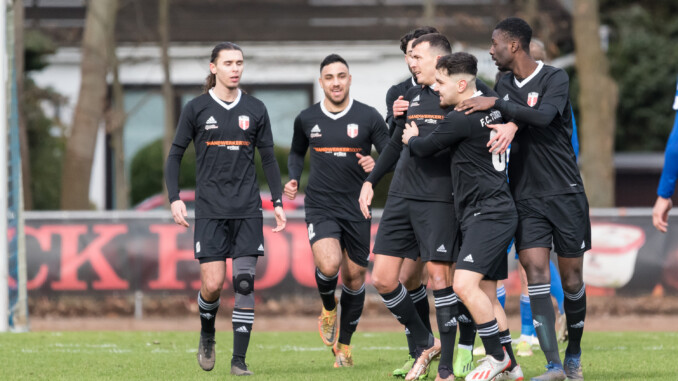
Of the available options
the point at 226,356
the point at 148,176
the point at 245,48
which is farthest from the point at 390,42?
the point at 226,356

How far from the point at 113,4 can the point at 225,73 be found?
12.1 meters

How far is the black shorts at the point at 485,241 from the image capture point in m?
7.43

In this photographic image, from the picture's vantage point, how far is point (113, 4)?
2020 centimetres

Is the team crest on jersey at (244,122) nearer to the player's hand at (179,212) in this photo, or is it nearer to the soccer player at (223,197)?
the soccer player at (223,197)

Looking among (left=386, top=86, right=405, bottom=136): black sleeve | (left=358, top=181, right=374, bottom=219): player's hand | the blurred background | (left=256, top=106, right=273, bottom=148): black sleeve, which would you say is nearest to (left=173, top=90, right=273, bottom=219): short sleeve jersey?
(left=256, top=106, right=273, bottom=148): black sleeve

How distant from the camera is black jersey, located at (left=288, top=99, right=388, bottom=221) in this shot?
31.7 ft

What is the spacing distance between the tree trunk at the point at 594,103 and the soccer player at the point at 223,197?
1231 cm

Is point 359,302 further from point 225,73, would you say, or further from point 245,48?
point 245,48

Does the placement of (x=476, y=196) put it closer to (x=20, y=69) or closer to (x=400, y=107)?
(x=400, y=107)

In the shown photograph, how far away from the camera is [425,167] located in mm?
8117

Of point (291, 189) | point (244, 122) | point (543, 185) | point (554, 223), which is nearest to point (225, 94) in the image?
point (244, 122)

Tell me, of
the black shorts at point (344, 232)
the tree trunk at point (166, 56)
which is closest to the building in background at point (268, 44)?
the tree trunk at point (166, 56)

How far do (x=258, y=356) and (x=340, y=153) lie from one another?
2.05 metres

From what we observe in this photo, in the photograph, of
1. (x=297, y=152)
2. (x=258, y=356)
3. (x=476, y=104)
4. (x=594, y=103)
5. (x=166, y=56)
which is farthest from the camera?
(x=166, y=56)
